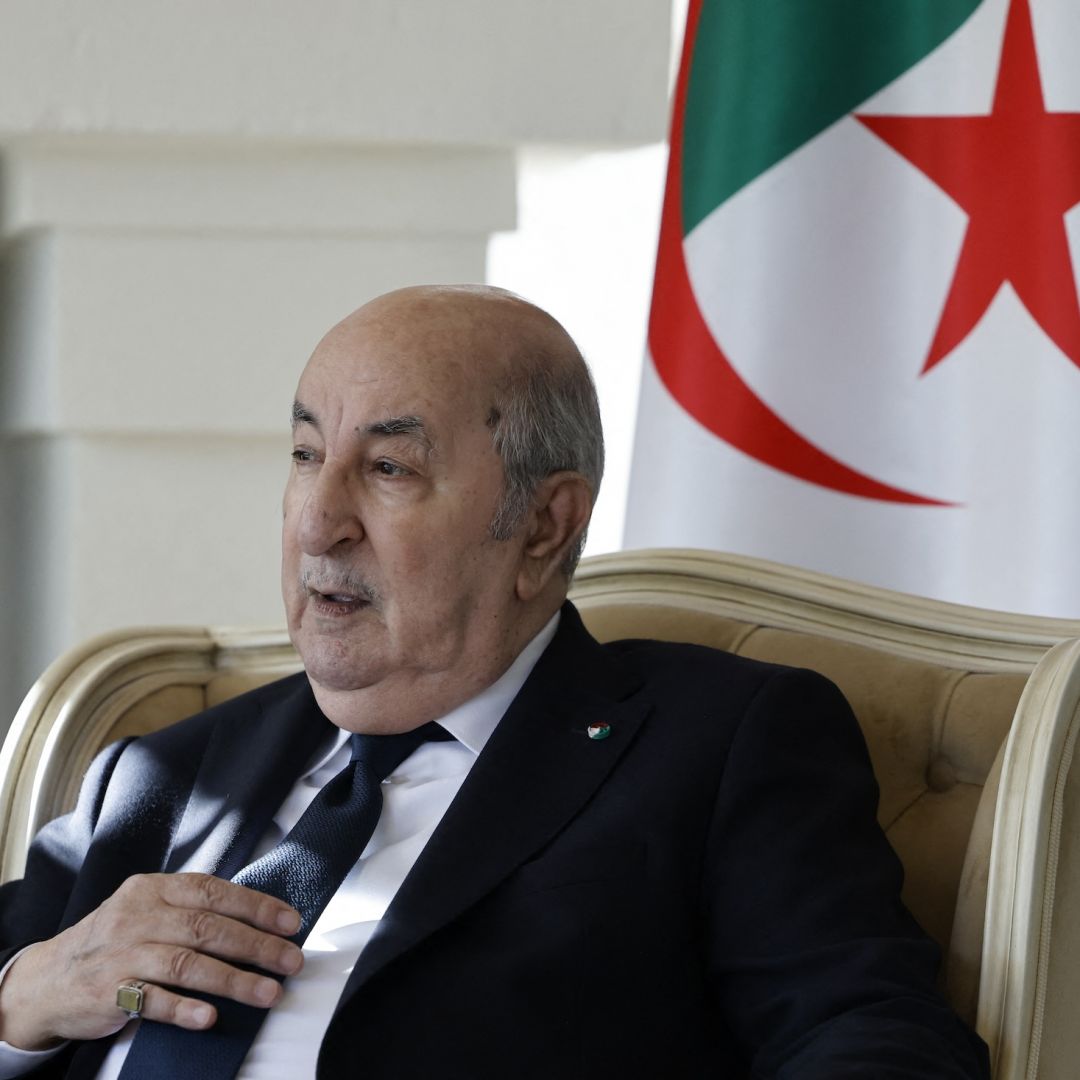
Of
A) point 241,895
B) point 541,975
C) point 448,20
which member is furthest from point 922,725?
point 448,20

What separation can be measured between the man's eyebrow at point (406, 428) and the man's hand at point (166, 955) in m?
0.48

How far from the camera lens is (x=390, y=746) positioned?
5.42ft

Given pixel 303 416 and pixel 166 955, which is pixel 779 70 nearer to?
pixel 303 416

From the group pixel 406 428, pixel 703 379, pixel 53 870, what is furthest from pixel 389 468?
pixel 703 379

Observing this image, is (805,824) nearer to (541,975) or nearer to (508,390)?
(541,975)

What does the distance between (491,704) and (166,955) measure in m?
0.43

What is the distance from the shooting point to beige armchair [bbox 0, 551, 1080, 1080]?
1363mm

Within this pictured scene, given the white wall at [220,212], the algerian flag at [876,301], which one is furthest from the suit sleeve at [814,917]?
the white wall at [220,212]

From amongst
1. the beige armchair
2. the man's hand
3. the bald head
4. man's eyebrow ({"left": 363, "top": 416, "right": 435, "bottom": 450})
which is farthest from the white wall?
the man's hand

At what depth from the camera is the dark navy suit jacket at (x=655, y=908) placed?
4.45 feet

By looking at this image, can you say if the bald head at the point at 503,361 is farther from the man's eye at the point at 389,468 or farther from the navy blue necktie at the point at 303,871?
the navy blue necktie at the point at 303,871

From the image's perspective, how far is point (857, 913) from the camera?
54.2 inches

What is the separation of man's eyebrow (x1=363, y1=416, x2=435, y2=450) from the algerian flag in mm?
804

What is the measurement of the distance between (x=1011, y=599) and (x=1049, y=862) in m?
0.85
